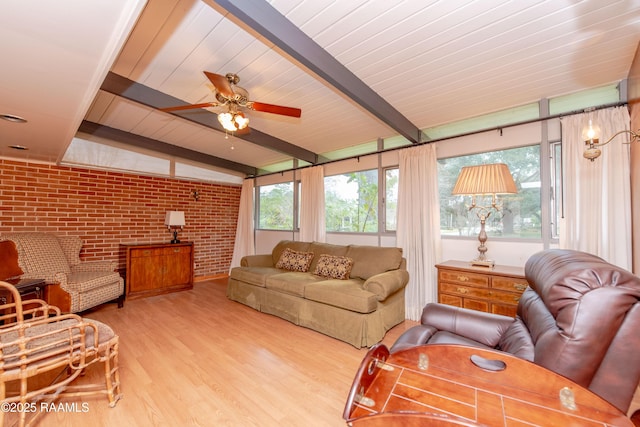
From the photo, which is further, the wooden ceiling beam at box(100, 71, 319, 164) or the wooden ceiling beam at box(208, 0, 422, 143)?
the wooden ceiling beam at box(100, 71, 319, 164)

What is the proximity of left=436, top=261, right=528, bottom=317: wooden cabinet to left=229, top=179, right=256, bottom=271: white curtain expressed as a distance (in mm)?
4148

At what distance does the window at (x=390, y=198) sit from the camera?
3.84 m

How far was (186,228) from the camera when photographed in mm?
5141

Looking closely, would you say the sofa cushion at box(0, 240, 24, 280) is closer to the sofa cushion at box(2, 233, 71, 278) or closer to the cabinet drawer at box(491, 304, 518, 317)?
the sofa cushion at box(2, 233, 71, 278)

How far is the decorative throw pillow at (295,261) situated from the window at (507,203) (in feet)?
6.32

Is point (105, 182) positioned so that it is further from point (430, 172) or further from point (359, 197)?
point (430, 172)

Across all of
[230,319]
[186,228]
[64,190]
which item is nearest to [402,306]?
[230,319]

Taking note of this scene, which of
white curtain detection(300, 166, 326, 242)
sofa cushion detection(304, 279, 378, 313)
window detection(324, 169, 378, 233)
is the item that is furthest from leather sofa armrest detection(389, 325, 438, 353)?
white curtain detection(300, 166, 326, 242)

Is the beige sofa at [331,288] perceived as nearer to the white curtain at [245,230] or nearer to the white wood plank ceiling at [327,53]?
the white curtain at [245,230]

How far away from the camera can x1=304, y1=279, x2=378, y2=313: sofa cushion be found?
2.55 metres

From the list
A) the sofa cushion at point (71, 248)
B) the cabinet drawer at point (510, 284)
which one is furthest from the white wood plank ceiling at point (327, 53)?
the cabinet drawer at point (510, 284)

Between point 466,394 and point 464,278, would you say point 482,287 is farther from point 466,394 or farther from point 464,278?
point 466,394

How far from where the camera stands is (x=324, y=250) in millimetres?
3938

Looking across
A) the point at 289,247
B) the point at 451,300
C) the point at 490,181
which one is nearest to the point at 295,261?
the point at 289,247
